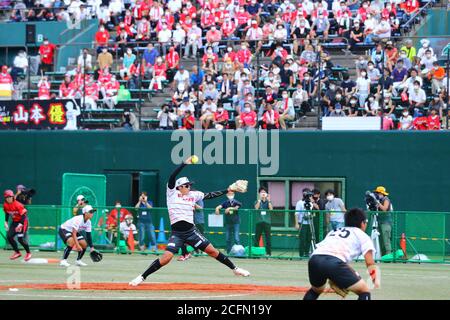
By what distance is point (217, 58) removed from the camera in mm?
33281

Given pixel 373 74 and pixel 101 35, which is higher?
pixel 101 35

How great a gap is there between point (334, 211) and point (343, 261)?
1440 centimetres

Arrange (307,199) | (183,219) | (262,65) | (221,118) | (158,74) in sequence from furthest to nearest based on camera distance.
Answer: (158,74) → (262,65) → (221,118) → (307,199) → (183,219)

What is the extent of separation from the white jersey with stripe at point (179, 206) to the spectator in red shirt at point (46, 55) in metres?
18.4

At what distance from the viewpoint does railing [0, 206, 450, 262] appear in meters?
27.2

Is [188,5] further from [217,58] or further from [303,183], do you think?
[303,183]

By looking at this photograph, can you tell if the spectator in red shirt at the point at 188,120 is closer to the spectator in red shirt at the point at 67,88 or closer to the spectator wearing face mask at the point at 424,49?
the spectator in red shirt at the point at 67,88

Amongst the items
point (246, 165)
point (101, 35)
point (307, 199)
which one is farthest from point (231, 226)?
point (101, 35)

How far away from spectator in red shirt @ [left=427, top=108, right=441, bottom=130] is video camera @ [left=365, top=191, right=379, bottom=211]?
3.17 metres

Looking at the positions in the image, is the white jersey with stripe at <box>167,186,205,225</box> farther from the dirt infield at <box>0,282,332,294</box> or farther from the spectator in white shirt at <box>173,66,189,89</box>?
the spectator in white shirt at <box>173,66,189,89</box>

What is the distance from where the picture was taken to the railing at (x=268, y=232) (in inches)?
1073

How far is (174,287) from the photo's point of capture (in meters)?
18.2

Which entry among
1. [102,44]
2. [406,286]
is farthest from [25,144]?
[406,286]

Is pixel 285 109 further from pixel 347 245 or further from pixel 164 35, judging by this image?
pixel 347 245
